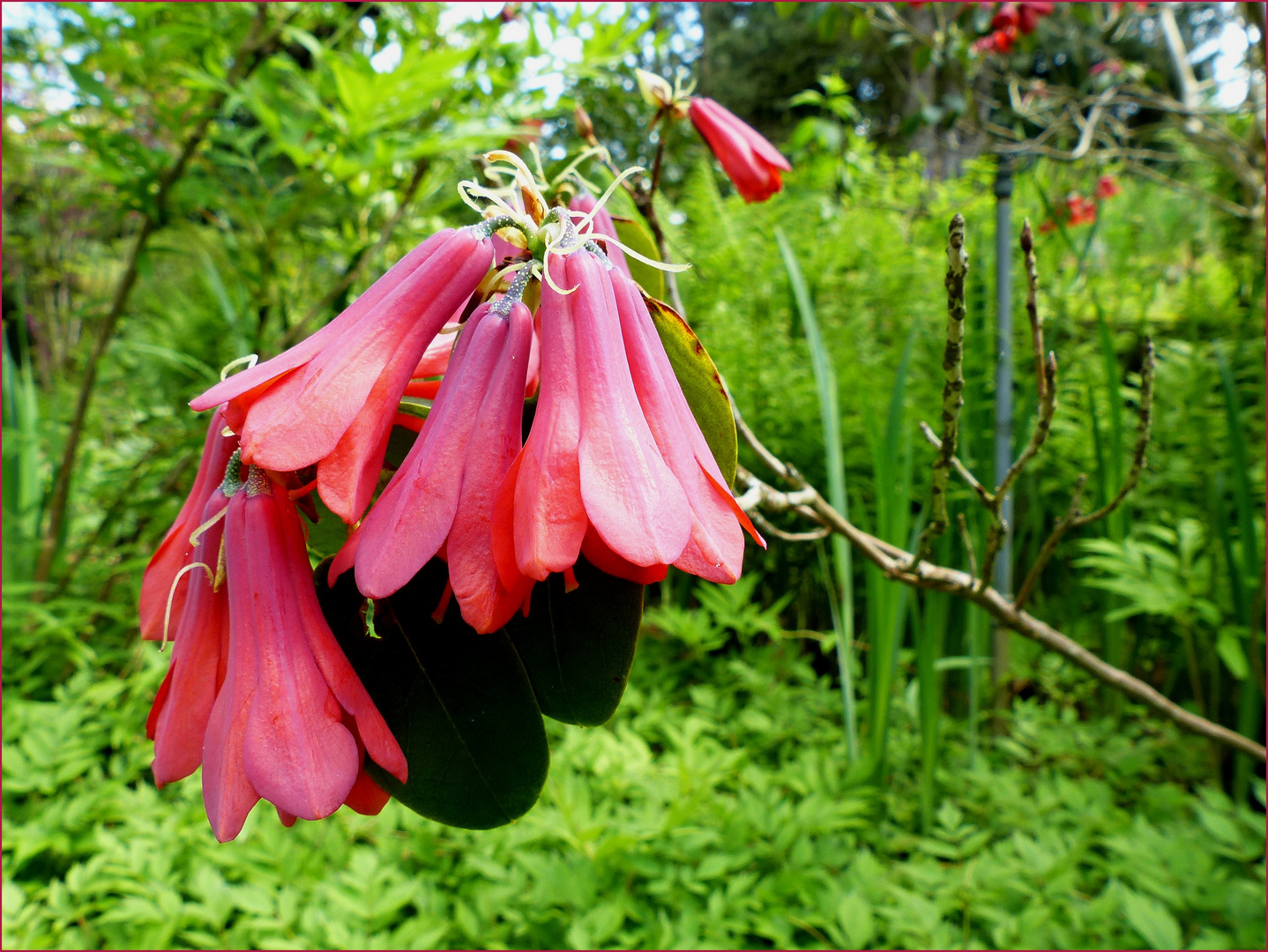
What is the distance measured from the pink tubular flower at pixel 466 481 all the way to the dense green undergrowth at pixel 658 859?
0.68 meters

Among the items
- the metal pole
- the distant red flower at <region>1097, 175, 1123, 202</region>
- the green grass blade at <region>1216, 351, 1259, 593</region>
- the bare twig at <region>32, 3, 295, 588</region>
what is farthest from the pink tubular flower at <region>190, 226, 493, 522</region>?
the distant red flower at <region>1097, 175, 1123, 202</region>

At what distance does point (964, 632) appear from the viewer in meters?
1.42

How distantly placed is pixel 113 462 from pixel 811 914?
6.03ft

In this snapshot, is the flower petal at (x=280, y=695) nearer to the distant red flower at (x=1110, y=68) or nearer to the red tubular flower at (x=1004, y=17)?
the red tubular flower at (x=1004, y=17)

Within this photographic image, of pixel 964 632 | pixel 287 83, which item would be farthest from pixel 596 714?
pixel 287 83

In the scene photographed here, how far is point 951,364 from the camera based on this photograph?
38 centimetres

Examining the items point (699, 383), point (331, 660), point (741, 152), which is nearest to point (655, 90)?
point (741, 152)

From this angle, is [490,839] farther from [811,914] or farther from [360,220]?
[360,220]

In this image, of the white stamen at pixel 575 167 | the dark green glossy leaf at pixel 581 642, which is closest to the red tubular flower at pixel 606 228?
the white stamen at pixel 575 167

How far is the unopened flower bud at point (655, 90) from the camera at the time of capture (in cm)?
59

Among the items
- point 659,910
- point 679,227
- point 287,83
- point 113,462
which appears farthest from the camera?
point 679,227

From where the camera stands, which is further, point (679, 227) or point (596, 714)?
point (679, 227)

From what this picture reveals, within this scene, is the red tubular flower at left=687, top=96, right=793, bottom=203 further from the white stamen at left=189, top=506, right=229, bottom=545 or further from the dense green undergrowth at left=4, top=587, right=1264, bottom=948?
the dense green undergrowth at left=4, top=587, right=1264, bottom=948

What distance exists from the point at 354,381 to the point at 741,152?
47 centimetres
